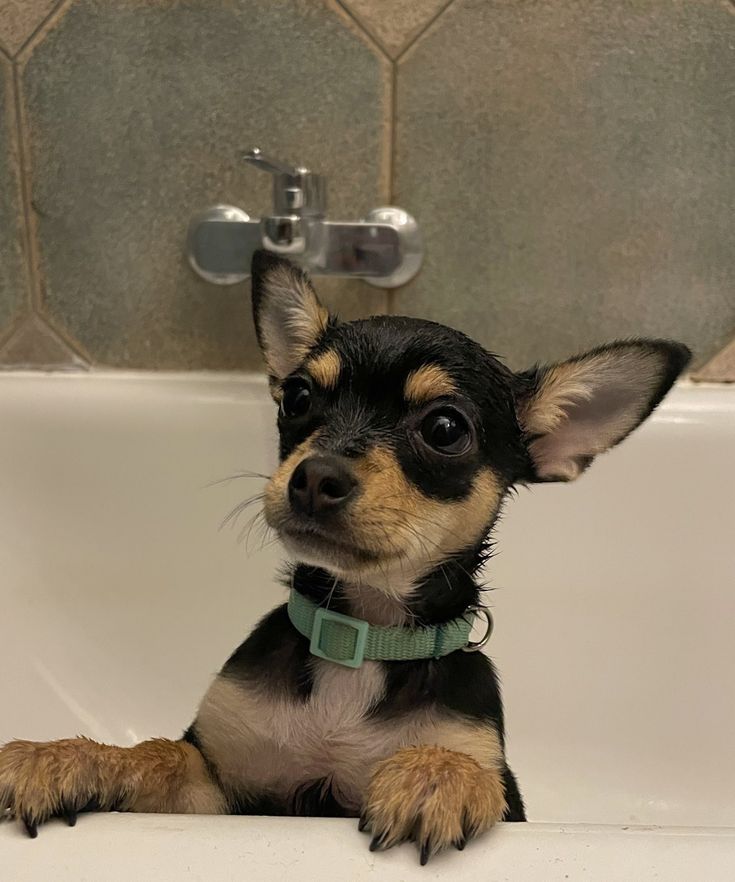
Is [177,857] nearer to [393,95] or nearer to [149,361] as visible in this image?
[149,361]

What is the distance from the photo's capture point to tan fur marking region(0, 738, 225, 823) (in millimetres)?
796

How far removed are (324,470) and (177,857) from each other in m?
0.38

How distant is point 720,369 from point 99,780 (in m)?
1.48

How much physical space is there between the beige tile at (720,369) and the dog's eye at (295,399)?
1.09 m

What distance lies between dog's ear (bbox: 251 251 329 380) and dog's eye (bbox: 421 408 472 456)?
240mm

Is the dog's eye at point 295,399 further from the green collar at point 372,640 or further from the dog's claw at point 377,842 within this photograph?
the dog's claw at point 377,842

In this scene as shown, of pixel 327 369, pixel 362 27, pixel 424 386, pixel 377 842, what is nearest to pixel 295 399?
pixel 327 369

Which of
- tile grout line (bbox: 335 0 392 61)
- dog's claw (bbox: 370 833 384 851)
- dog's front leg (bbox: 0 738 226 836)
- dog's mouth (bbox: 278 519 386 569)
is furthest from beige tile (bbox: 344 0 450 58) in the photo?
dog's claw (bbox: 370 833 384 851)

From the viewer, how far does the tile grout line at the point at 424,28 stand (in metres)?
1.66

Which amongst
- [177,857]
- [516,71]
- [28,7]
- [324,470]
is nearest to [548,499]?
[516,71]

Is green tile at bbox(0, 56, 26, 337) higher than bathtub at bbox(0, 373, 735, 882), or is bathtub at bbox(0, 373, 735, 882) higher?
green tile at bbox(0, 56, 26, 337)

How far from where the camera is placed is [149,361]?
1854 millimetres

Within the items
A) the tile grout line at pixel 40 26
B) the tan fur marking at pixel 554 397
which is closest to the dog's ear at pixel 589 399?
the tan fur marking at pixel 554 397

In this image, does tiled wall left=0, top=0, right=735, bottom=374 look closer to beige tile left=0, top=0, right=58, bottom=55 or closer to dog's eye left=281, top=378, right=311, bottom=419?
beige tile left=0, top=0, right=58, bottom=55
